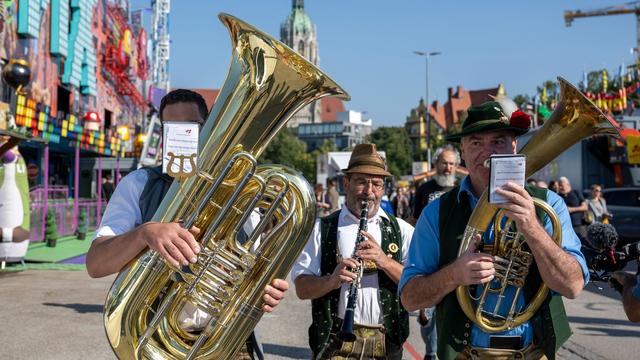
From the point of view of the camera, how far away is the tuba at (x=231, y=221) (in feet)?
7.62

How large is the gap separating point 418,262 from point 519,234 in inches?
18.3

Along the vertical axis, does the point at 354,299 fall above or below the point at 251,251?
below

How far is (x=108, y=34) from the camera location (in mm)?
35469

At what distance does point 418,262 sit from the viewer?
267 cm

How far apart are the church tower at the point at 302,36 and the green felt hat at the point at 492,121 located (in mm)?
144508

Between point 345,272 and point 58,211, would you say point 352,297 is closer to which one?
point 345,272

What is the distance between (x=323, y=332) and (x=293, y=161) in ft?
304

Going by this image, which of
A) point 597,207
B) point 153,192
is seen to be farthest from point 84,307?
point 597,207

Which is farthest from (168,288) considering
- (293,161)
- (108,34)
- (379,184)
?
(293,161)

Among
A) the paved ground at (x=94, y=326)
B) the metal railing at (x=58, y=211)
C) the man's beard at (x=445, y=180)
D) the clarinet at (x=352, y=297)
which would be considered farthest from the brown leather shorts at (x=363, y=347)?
the metal railing at (x=58, y=211)

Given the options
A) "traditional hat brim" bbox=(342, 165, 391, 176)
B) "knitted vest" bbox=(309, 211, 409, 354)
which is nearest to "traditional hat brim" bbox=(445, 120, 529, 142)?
"traditional hat brim" bbox=(342, 165, 391, 176)

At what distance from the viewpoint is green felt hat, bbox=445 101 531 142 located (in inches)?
101

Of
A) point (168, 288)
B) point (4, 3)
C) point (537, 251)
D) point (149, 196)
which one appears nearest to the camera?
point (537, 251)

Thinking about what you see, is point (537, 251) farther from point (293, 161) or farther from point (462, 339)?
point (293, 161)
